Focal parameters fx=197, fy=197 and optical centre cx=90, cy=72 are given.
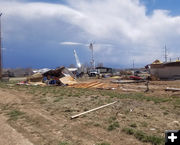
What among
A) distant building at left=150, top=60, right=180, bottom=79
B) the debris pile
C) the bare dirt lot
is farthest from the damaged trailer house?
the bare dirt lot

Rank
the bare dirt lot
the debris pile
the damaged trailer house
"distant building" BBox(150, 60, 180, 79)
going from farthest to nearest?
"distant building" BBox(150, 60, 180, 79), the damaged trailer house, the debris pile, the bare dirt lot

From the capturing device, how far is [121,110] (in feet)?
25.7

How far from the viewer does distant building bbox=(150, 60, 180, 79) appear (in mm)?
27397

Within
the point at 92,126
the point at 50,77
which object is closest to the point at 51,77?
the point at 50,77

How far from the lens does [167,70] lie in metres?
28.6

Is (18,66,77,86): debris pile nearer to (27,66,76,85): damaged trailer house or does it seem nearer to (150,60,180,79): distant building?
(27,66,76,85): damaged trailer house

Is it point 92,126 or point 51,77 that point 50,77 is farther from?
point 92,126

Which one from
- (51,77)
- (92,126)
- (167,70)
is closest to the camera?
(92,126)

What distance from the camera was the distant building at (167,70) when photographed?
89.9 feet

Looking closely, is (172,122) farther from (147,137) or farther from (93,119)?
(93,119)

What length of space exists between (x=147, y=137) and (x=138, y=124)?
43.9 inches

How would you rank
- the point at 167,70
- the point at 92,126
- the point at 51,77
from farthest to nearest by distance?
the point at 167,70 < the point at 51,77 < the point at 92,126

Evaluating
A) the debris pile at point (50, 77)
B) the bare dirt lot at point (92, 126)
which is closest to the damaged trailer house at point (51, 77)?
the debris pile at point (50, 77)

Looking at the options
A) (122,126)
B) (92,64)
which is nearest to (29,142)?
(122,126)
